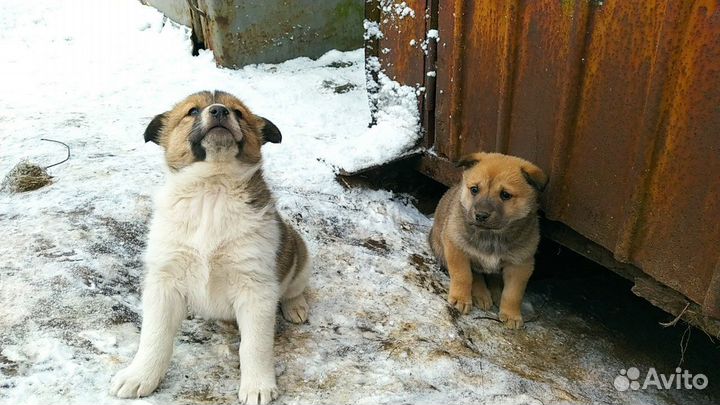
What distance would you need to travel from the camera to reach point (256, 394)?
2918 millimetres

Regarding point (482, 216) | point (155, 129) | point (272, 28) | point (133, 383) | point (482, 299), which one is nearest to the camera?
point (133, 383)

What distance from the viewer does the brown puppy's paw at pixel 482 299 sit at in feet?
14.1

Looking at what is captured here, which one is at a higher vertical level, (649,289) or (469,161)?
(469,161)

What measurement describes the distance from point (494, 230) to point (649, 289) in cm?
101

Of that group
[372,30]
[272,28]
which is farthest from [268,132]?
[272,28]

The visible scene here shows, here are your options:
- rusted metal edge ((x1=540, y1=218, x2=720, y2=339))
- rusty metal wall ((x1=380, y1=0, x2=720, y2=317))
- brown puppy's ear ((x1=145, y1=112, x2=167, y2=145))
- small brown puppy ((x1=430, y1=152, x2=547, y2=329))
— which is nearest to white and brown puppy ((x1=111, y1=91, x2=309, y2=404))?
brown puppy's ear ((x1=145, y1=112, x2=167, y2=145))

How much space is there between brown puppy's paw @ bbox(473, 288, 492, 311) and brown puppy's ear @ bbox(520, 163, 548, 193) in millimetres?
906

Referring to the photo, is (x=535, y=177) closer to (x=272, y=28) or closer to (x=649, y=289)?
(x=649, y=289)

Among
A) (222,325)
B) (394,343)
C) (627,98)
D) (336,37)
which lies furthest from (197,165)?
(336,37)

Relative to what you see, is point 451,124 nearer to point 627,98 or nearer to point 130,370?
point 627,98

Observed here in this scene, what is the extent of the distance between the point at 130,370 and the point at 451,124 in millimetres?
3209

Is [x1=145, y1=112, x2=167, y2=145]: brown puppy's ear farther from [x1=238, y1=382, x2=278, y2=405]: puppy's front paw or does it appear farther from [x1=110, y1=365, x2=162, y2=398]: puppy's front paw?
[x1=238, y1=382, x2=278, y2=405]: puppy's front paw

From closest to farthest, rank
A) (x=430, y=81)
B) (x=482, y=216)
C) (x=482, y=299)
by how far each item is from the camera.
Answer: (x=482, y=216) → (x=482, y=299) → (x=430, y=81)

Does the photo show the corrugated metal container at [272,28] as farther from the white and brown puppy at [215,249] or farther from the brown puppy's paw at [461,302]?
the brown puppy's paw at [461,302]
